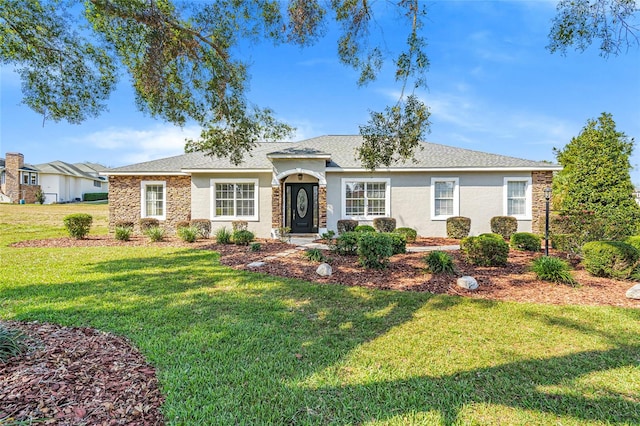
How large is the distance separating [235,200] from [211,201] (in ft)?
3.46

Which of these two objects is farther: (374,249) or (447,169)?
(447,169)

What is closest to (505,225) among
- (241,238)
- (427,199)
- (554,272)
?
(427,199)

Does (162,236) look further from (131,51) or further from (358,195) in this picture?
(358,195)

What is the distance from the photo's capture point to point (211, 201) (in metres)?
13.2

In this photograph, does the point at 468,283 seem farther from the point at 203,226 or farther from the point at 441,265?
the point at 203,226

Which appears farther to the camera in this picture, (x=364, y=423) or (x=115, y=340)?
(x=115, y=340)

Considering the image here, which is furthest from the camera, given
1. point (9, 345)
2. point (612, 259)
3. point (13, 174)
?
point (13, 174)

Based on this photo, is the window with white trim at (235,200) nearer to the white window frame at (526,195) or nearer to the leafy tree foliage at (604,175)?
the white window frame at (526,195)

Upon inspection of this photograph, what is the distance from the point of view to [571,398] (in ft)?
8.75

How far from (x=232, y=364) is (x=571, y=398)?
10.7 ft

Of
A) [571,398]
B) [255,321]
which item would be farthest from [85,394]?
[571,398]

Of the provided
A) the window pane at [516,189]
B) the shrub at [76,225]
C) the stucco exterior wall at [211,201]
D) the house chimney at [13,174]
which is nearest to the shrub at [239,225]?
the stucco exterior wall at [211,201]

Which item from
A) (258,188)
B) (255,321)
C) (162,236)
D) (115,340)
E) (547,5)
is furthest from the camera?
(258,188)

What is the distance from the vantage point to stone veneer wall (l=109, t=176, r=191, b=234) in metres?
13.8
